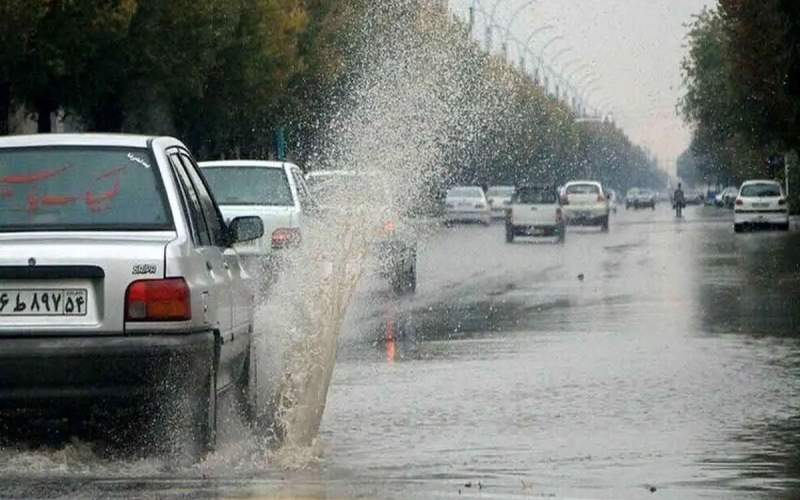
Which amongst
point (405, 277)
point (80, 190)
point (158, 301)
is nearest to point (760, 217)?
point (405, 277)

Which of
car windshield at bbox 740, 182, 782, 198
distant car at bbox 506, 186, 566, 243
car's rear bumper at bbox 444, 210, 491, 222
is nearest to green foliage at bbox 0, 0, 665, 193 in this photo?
car's rear bumper at bbox 444, 210, 491, 222

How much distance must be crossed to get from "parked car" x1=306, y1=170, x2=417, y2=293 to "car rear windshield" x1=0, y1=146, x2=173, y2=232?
14.2 metres

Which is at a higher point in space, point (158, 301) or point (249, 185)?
point (249, 185)

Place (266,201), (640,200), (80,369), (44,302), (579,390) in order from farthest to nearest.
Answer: (640,200)
(266,201)
(579,390)
(44,302)
(80,369)

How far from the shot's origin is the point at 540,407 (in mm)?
13148

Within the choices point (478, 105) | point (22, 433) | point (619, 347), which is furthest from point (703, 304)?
point (478, 105)

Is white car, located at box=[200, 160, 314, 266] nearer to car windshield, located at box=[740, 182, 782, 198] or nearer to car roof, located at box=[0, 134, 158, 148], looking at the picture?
car roof, located at box=[0, 134, 158, 148]

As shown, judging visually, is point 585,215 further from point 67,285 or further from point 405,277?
point 67,285

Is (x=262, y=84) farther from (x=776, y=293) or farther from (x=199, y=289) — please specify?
(x=199, y=289)

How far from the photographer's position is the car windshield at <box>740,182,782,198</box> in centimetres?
6266

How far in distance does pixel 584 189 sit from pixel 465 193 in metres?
12.4

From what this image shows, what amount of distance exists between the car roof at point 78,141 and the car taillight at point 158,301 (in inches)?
40.2

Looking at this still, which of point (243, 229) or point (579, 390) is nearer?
point (243, 229)

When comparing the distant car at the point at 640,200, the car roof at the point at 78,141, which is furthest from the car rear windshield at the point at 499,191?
the car roof at the point at 78,141
